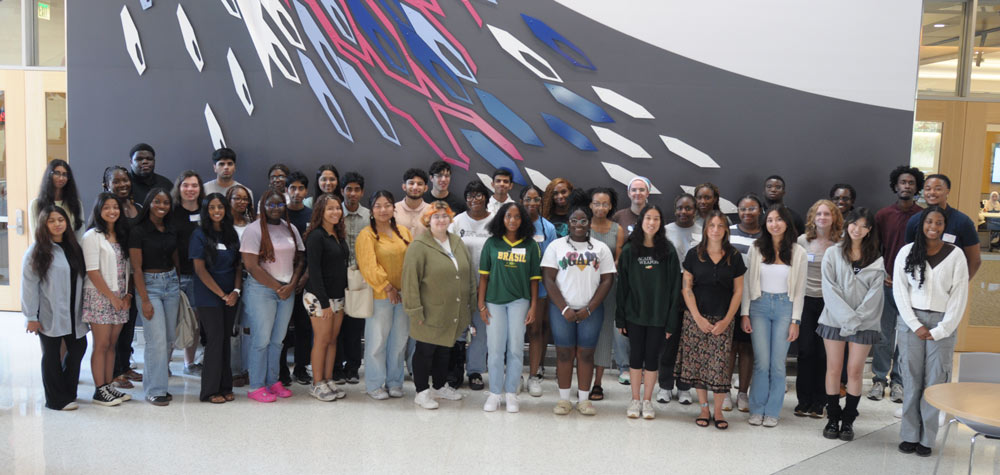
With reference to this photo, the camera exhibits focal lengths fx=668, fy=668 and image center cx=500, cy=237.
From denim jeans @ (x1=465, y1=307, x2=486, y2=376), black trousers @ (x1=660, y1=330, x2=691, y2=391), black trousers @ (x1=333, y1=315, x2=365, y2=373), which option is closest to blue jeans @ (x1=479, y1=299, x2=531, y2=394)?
denim jeans @ (x1=465, y1=307, x2=486, y2=376)

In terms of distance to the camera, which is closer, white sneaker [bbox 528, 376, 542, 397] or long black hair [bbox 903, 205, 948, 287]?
long black hair [bbox 903, 205, 948, 287]

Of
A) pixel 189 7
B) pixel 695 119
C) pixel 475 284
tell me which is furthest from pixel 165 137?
pixel 695 119

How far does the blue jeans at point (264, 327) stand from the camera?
4.71 meters

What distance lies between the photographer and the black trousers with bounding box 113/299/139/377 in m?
5.09

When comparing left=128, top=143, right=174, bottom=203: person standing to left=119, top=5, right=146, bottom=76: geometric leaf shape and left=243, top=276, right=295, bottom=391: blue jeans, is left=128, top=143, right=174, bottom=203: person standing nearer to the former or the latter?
left=119, top=5, right=146, bottom=76: geometric leaf shape

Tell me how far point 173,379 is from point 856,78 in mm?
6373

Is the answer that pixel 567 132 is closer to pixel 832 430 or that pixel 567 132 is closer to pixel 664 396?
pixel 664 396

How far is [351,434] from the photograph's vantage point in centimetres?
427

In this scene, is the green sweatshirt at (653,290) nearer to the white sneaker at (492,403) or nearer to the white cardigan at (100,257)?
the white sneaker at (492,403)

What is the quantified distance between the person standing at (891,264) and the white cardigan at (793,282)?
4.21 feet

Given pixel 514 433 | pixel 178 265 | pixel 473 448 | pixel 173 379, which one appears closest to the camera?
pixel 473 448

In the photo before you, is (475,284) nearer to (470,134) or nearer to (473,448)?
(473,448)

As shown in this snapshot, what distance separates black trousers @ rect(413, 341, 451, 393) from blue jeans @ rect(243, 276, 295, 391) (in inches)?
39.3

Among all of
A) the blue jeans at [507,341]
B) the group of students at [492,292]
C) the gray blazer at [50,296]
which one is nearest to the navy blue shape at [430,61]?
the group of students at [492,292]
